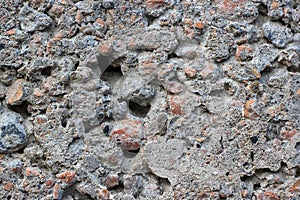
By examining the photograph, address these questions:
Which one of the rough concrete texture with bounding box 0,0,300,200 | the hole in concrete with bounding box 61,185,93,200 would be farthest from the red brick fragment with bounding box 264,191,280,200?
the hole in concrete with bounding box 61,185,93,200

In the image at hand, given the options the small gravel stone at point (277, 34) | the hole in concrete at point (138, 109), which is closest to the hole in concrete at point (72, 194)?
the hole in concrete at point (138, 109)

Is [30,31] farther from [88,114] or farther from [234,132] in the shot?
[234,132]

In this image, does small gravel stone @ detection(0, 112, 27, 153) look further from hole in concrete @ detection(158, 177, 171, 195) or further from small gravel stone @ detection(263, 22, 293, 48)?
small gravel stone @ detection(263, 22, 293, 48)

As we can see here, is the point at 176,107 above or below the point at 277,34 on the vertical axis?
below

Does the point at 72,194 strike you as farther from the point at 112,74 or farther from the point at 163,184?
the point at 112,74

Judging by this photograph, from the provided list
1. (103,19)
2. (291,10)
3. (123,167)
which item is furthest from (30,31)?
(291,10)

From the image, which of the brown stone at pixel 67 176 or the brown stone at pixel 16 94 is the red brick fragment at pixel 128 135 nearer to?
the brown stone at pixel 67 176

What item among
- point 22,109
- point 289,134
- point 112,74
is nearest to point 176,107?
point 112,74
